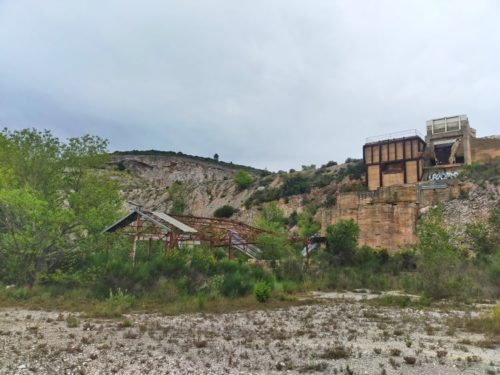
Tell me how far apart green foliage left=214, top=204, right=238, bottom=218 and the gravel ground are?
4135 centimetres

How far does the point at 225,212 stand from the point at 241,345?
150ft

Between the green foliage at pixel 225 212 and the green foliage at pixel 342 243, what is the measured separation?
24.5m

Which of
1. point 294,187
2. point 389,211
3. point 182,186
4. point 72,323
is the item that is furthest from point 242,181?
point 72,323

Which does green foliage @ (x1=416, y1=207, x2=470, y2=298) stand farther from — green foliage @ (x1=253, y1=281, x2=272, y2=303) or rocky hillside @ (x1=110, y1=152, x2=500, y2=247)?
rocky hillside @ (x1=110, y1=152, x2=500, y2=247)

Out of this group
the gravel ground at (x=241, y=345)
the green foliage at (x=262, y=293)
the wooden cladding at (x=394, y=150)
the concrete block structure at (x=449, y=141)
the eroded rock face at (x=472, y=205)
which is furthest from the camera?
the wooden cladding at (x=394, y=150)

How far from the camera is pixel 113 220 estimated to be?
19.5 metres

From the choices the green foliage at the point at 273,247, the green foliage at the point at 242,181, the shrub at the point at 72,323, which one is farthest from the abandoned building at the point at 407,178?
the shrub at the point at 72,323

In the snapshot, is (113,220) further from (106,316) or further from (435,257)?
(435,257)

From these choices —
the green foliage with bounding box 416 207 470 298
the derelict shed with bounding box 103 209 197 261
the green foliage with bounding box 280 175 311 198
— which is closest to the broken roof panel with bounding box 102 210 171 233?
the derelict shed with bounding box 103 209 197 261

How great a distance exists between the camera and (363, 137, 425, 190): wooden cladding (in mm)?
43750

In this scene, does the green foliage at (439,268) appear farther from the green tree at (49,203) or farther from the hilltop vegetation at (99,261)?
the green tree at (49,203)

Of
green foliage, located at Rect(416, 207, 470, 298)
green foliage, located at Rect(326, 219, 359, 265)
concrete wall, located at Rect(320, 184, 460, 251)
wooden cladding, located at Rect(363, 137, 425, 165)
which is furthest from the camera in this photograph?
wooden cladding, located at Rect(363, 137, 425, 165)

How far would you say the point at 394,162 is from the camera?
44875mm

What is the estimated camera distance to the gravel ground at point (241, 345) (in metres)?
7.17
